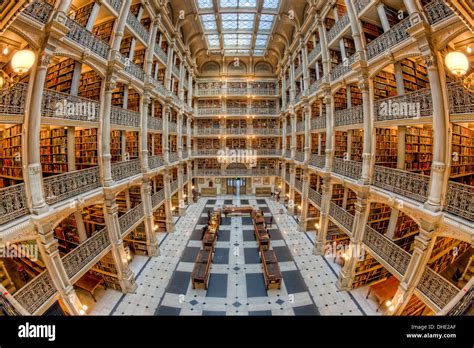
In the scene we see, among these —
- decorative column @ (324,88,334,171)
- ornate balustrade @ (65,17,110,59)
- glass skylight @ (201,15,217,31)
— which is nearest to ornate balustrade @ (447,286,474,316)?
decorative column @ (324,88,334,171)

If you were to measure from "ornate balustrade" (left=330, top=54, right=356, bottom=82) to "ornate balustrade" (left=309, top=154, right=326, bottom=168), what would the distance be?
3.86m

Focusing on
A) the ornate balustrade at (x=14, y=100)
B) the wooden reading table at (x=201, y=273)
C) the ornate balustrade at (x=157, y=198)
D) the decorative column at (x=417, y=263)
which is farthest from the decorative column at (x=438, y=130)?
the ornate balustrade at (x=157, y=198)

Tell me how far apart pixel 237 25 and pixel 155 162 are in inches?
474

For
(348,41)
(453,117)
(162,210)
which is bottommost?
(162,210)

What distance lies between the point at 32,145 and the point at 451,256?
1251 cm

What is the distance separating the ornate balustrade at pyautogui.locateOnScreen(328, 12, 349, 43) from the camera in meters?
8.34

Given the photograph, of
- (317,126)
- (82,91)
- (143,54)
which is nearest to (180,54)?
(143,54)

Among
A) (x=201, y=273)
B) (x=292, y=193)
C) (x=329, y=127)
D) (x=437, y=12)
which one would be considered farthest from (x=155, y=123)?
(x=437, y=12)

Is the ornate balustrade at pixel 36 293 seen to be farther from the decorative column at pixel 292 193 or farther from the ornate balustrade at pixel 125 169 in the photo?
the decorative column at pixel 292 193

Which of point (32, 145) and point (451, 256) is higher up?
point (32, 145)

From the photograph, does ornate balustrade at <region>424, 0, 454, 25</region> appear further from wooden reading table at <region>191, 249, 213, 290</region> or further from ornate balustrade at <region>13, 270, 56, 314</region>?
ornate balustrade at <region>13, 270, 56, 314</region>
